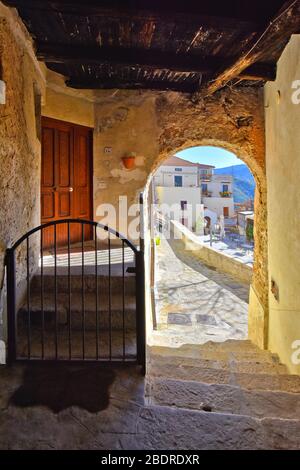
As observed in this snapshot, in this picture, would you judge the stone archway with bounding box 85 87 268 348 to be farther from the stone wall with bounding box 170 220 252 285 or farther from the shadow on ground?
the stone wall with bounding box 170 220 252 285

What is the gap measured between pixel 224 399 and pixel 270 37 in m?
3.01

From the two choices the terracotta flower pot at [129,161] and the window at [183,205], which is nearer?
the terracotta flower pot at [129,161]

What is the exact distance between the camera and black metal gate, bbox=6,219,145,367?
2198 mm

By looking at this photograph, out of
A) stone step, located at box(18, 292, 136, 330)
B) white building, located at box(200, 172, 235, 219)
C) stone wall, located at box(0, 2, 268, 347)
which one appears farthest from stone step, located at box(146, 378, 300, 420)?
white building, located at box(200, 172, 235, 219)

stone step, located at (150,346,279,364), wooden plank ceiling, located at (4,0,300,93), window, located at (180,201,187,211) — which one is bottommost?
stone step, located at (150,346,279,364)

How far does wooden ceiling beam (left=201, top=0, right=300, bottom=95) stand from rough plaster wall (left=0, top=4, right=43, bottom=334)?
7.12ft

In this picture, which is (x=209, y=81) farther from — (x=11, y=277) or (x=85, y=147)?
(x=11, y=277)

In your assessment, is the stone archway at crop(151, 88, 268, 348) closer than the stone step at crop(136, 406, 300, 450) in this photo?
No

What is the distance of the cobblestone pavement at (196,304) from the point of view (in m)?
6.23

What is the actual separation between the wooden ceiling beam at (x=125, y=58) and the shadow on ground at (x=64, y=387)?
125 inches

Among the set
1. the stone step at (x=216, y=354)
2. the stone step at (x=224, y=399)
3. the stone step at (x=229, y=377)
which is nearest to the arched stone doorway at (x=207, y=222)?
the stone step at (x=216, y=354)

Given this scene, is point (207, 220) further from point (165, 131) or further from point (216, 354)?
point (216, 354)

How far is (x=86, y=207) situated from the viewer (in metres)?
5.01

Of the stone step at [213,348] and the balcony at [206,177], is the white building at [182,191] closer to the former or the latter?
the balcony at [206,177]
